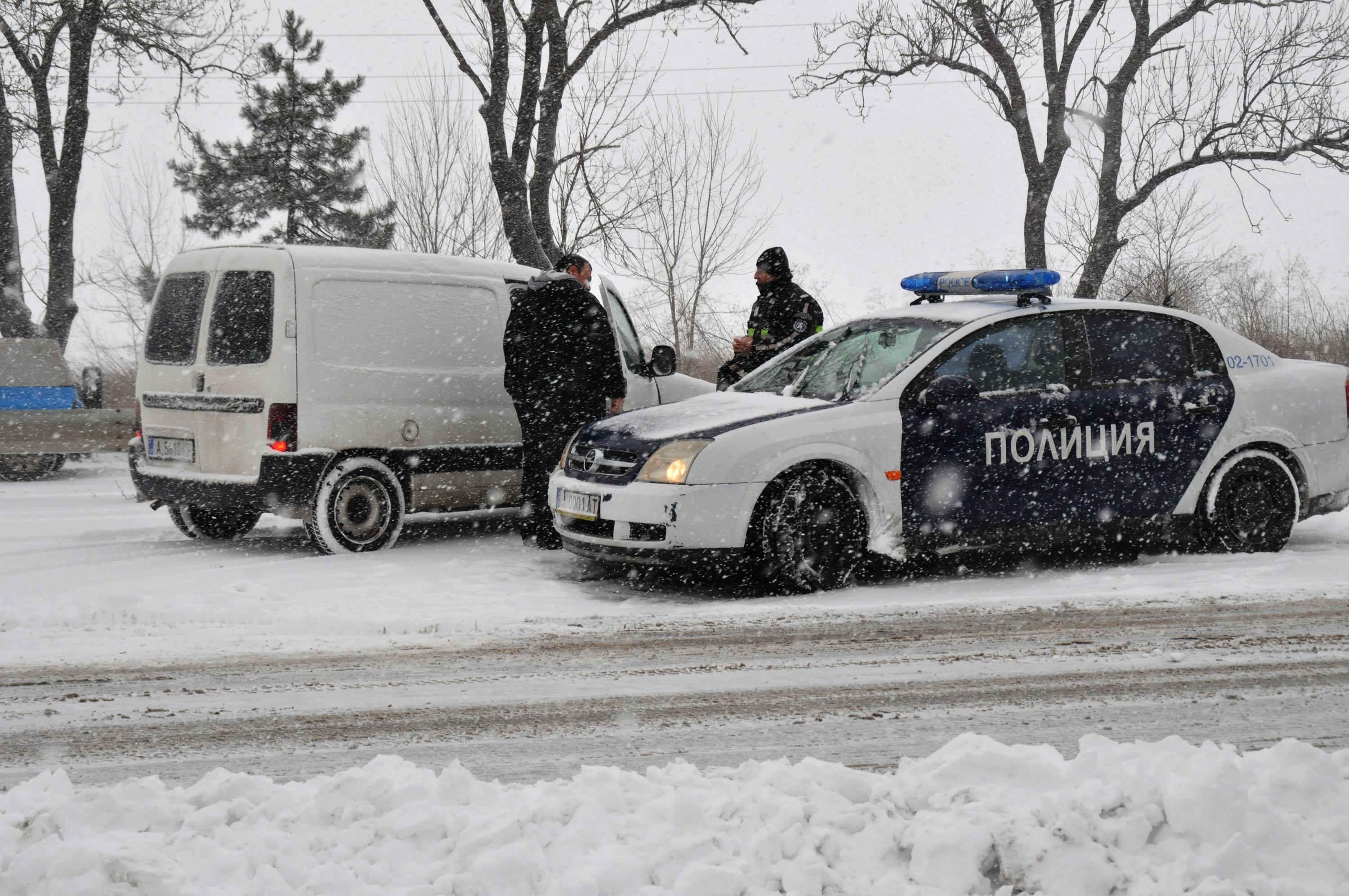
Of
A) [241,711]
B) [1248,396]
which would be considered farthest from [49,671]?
[1248,396]

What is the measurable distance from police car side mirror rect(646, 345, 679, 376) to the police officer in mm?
606

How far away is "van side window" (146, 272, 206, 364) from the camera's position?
844cm

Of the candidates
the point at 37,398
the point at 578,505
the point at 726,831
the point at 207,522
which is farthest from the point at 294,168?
the point at 726,831

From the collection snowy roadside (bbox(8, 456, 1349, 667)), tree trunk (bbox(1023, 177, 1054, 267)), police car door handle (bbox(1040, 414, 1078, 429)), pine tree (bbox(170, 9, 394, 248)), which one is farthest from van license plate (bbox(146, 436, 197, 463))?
pine tree (bbox(170, 9, 394, 248))

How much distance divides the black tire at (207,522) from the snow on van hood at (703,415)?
135 inches

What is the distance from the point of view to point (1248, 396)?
7.77 m

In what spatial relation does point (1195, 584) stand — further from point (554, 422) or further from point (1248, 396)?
point (554, 422)

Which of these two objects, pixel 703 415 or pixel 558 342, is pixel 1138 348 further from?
pixel 558 342

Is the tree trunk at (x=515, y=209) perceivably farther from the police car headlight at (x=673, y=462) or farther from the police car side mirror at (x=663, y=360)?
the police car headlight at (x=673, y=462)

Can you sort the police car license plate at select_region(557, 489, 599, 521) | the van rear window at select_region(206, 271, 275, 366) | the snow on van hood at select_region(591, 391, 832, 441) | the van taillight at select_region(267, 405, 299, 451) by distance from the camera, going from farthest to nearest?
the van rear window at select_region(206, 271, 275, 366) → the van taillight at select_region(267, 405, 299, 451) → the police car license plate at select_region(557, 489, 599, 521) → the snow on van hood at select_region(591, 391, 832, 441)

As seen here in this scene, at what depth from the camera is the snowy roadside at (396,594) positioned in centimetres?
591

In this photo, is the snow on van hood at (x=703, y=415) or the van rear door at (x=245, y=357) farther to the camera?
the van rear door at (x=245, y=357)

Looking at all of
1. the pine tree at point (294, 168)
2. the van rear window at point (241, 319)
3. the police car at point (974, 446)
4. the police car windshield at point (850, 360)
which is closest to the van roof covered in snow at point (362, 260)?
the van rear window at point (241, 319)

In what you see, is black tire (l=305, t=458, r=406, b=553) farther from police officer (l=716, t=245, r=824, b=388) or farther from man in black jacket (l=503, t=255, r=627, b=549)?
police officer (l=716, t=245, r=824, b=388)
